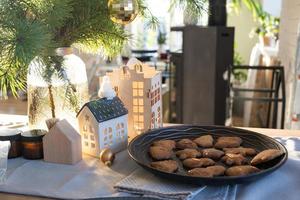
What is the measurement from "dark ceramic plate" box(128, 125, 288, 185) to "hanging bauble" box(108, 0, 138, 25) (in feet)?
0.98

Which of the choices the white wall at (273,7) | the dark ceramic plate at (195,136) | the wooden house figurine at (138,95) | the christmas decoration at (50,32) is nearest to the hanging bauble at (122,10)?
the christmas decoration at (50,32)

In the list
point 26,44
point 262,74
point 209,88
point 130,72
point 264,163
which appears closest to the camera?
point 26,44

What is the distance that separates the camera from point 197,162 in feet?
2.50

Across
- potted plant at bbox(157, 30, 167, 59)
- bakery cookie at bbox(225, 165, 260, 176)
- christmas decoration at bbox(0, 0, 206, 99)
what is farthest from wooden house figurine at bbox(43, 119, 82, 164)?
potted plant at bbox(157, 30, 167, 59)

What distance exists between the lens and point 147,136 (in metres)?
0.91

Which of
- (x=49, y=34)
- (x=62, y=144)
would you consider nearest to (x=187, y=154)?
(x=62, y=144)

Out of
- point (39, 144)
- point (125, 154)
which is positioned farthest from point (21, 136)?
point (125, 154)

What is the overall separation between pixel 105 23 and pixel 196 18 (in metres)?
0.26

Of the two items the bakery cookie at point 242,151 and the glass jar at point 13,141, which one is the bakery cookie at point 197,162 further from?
the glass jar at point 13,141

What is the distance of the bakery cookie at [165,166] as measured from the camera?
28.7 inches

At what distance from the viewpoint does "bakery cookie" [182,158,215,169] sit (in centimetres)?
76

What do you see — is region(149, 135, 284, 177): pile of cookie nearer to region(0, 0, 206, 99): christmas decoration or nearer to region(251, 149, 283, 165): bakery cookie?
region(251, 149, 283, 165): bakery cookie

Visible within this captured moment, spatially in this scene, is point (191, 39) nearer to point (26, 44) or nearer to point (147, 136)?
point (147, 136)

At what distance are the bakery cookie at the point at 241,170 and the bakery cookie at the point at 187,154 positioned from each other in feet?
0.32
